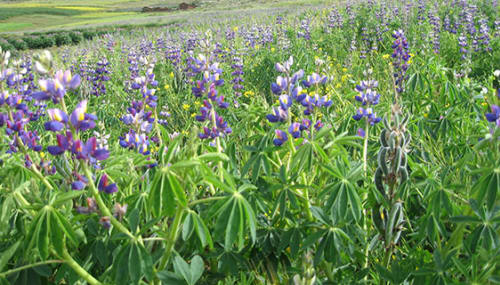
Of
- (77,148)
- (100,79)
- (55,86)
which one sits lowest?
(100,79)

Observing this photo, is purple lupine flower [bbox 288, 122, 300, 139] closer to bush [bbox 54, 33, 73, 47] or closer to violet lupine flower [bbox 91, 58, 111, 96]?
violet lupine flower [bbox 91, 58, 111, 96]

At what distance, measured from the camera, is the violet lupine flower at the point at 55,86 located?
1.24 metres

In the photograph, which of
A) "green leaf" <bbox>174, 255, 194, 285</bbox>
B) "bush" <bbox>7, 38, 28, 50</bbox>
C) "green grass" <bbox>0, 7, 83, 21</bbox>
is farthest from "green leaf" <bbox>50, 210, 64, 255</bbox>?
"green grass" <bbox>0, 7, 83, 21</bbox>

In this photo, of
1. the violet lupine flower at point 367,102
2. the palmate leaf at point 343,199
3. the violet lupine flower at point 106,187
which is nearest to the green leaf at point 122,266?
the violet lupine flower at point 106,187

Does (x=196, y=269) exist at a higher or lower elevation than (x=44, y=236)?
lower

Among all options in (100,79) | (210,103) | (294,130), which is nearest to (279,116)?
(294,130)

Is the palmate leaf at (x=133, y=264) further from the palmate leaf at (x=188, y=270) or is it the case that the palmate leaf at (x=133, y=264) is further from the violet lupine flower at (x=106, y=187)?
the violet lupine flower at (x=106, y=187)

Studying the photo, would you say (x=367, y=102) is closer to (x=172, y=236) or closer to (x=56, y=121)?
(x=172, y=236)

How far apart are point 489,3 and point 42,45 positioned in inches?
714

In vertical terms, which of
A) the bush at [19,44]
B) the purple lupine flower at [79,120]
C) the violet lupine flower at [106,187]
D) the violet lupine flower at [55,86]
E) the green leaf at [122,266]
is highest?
the violet lupine flower at [55,86]

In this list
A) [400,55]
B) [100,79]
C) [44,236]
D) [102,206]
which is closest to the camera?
[44,236]

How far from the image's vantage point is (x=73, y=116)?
122 centimetres

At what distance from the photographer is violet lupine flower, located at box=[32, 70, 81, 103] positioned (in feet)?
4.05

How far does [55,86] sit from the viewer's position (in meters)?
1.24
